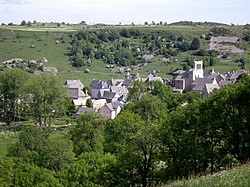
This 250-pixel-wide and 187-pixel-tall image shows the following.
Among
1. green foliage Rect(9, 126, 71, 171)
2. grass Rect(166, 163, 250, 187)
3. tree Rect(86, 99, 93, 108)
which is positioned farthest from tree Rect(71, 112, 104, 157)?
tree Rect(86, 99, 93, 108)

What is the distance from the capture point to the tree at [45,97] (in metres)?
66.6

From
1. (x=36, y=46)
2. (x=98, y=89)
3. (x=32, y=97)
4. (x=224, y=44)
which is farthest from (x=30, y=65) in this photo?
(x=224, y=44)

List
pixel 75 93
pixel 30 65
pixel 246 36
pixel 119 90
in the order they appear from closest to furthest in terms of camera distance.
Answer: pixel 75 93 → pixel 119 90 → pixel 30 65 → pixel 246 36

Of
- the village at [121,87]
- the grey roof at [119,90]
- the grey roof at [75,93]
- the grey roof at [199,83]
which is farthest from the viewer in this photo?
the grey roof at [119,90]

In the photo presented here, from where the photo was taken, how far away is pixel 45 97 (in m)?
67.3

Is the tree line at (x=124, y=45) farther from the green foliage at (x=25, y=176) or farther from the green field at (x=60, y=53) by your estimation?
the green foliage at (x=25, y=176)

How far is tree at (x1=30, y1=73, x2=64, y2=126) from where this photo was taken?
66.6 meters

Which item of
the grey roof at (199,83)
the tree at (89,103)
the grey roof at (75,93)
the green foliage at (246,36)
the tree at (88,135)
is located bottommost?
the tree at (89,103)

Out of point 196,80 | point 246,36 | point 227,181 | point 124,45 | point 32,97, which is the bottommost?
point 196,80

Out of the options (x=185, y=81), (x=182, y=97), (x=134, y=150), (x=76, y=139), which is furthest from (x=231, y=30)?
(x=134, y=150)

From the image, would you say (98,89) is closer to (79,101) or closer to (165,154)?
(79,101)

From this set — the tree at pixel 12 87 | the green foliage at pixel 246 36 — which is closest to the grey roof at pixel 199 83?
the tree at pixel 12 87

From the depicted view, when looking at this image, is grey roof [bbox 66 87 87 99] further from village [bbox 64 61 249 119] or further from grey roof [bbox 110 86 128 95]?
grey roof [bbox 110 86 128 95]

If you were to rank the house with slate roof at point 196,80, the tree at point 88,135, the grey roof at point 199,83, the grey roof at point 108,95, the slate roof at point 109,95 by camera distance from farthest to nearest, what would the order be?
the grey roof at point 108,95 < the slate roof at point 109,95 < the house with slate roof at point 196,80 < the grey roof at point 199,83 < the tree at point 88,135
